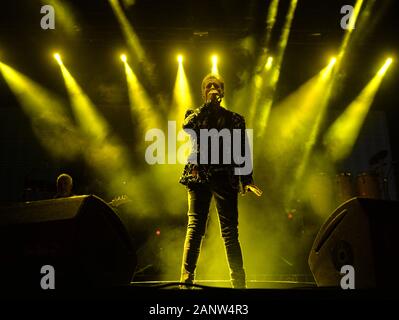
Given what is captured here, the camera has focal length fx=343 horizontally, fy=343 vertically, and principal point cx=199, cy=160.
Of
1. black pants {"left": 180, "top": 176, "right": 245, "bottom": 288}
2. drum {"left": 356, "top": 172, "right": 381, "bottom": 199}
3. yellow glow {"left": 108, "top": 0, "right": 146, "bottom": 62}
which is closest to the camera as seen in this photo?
black pants {"left": 180, "top": 176, "right": 245, "bottom": 288}

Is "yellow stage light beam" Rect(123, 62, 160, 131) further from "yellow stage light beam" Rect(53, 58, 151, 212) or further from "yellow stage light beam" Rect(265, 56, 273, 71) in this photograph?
"yellow stage light beam" Rect(265, 56, 273, 71)

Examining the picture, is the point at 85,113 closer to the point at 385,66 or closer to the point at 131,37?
the point at 131,37

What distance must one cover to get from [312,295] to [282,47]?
647 centimetres

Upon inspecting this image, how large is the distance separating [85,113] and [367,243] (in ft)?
25.4

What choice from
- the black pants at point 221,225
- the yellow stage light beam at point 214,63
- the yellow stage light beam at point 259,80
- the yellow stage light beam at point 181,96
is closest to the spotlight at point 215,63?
the yellow stage light beam at point 214,63

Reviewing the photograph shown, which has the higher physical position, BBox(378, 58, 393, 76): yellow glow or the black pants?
BBox(378, 58, 393, 76): yellow glow

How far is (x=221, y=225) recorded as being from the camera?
109 inches

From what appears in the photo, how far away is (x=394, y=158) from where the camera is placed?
293 inches

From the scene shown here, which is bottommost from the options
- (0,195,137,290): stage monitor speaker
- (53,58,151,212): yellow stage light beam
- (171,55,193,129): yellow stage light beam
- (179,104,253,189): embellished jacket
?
(0,195,137,290): stage monitor speaker

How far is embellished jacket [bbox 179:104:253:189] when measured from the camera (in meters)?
2.82

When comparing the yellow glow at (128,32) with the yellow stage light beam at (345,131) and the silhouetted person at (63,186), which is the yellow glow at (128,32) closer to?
the silhouetted person at (63,186)

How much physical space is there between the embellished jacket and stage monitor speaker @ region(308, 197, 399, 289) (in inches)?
32.5

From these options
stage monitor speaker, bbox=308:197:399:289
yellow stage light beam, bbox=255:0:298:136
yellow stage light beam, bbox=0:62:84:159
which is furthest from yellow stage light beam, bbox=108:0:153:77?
stage monitor speaker, bbox=308:197:399:289

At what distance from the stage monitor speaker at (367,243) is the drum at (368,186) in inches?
217
